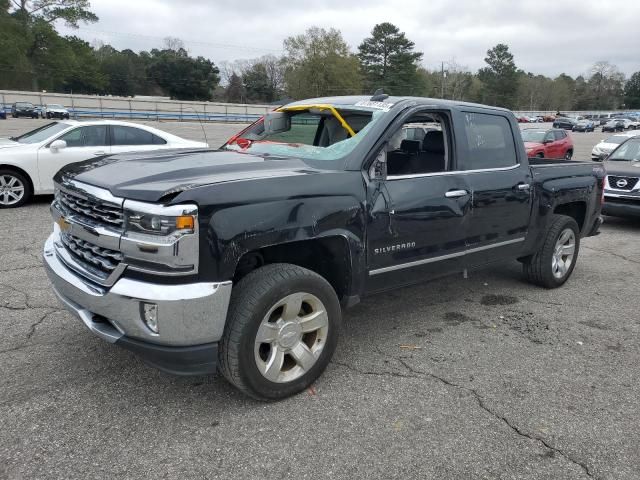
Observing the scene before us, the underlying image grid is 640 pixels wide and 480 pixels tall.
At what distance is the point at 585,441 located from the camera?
2900 mm

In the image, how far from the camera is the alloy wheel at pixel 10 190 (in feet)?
28.1

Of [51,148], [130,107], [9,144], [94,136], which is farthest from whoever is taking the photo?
[130,107]

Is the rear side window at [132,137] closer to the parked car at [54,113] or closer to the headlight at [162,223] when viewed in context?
the headlight at [162,223]

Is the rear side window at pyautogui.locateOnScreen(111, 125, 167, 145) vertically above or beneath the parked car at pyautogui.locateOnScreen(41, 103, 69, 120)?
above

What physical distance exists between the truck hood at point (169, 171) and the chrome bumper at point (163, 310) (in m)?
0.48

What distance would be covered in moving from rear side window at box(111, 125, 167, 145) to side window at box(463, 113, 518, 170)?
267 inches

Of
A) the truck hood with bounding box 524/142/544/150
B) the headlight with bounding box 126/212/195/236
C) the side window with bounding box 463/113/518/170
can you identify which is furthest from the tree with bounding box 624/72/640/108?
the headlight with bounding box 126/212/195/236

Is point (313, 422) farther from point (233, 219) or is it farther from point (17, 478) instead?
point (17, 478)

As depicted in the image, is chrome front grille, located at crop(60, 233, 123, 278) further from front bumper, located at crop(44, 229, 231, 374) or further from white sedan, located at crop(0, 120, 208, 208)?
white sedan, located at crop(0, 120, 208, 208)

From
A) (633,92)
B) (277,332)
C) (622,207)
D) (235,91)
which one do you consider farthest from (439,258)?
(633,92)

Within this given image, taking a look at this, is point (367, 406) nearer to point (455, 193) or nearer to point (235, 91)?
point (455, 193)

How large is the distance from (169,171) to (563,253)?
14.2 ft

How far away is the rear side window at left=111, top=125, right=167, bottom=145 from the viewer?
9359mm

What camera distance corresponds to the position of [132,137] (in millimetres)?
9484
